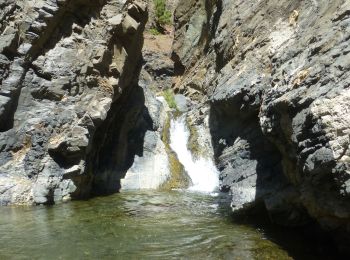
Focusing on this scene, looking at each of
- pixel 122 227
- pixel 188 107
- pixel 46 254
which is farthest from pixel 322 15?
pixel 188 107

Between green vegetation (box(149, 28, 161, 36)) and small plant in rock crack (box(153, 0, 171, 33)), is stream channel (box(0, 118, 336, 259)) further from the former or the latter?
small plant in rock crack (box(153, 0, 171, 33))

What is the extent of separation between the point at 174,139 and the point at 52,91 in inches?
323

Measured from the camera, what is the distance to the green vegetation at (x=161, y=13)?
41906 mm

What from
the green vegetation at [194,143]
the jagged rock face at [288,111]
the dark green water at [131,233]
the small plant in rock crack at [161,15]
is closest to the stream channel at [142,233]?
the dark green water at [131,233]

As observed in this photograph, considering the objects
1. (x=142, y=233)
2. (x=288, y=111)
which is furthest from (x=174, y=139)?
(x=288, y=111)

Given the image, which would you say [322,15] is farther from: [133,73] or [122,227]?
[133,73]

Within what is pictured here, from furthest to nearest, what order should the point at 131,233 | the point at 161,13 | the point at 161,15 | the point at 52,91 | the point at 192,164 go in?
the point at 161,13 → the point at 161,15 → the point at 192,164 → the point at 52,91 → the point at 131,233

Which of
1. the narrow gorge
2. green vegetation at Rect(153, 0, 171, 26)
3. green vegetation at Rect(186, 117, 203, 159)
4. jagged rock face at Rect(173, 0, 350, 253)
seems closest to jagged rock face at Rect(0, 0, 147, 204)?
the narrow gorge

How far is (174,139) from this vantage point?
22297 millimetres

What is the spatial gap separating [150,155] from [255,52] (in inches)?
307

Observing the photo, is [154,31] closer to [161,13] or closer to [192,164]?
[161,13]

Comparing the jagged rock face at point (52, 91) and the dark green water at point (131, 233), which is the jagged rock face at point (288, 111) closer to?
the dark green water at point (131, 233)

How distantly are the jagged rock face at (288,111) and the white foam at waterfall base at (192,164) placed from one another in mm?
1494

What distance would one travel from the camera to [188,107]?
25625 mm
